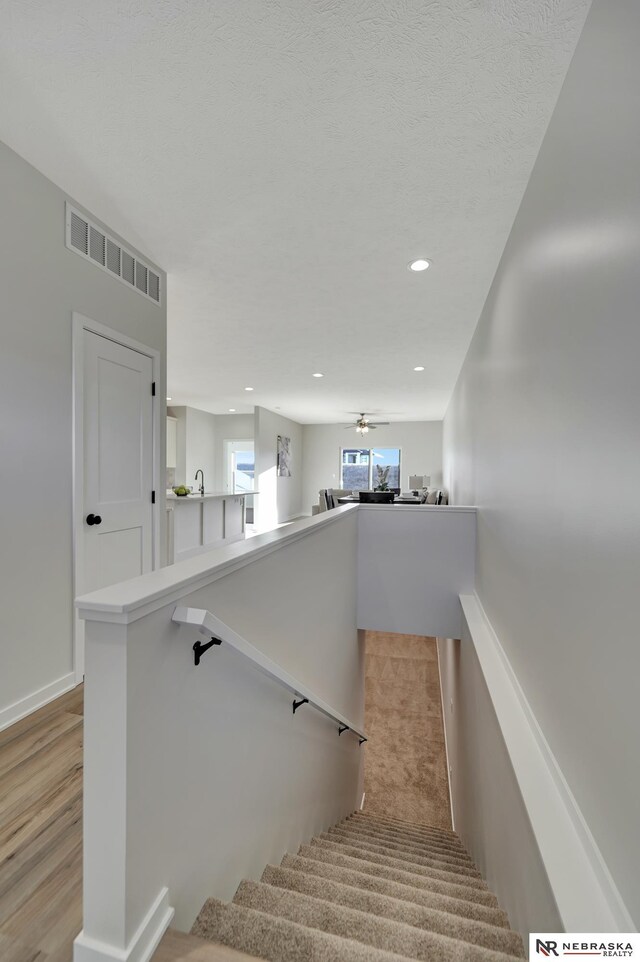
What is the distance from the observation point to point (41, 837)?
1.45m

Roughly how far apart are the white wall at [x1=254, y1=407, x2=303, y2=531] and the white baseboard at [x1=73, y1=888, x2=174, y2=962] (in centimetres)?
836

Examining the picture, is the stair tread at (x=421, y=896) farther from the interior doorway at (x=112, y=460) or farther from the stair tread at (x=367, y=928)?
→ the interior doorway at (x=112, y=460)

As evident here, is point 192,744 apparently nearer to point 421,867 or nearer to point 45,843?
point 45,843

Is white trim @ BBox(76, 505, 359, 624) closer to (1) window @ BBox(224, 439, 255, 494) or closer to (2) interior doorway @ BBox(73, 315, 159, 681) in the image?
(2) interior doorway @ BBox(73, 315, 159, 681)

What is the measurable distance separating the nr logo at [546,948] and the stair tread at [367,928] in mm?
153

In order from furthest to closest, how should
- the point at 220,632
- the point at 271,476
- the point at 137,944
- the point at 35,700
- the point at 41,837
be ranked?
the point at 271,476 → the point at 35,700 → the point at 41,837 → the point at 220,632 → the point at 137,944

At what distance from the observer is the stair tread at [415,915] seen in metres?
1.38

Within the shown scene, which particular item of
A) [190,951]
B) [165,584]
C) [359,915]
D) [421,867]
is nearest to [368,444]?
[421,867]

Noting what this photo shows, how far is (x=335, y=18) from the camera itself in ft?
4.61

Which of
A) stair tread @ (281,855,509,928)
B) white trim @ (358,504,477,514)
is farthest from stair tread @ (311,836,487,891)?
white trim @ (358,504,477,514)

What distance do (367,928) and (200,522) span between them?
4.96 metres

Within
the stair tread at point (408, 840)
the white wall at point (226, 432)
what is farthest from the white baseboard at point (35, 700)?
the white wall at point (226, 432)

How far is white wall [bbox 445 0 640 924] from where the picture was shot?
39.4 inches

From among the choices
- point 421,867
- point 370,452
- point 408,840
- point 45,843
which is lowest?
point 408,840
